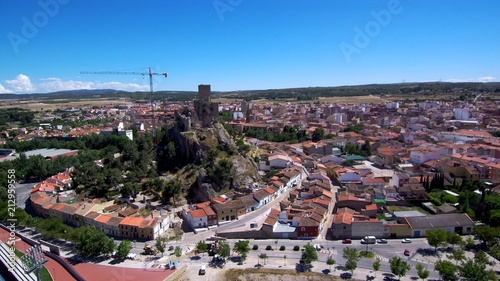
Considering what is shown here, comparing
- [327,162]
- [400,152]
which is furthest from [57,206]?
[400,152]

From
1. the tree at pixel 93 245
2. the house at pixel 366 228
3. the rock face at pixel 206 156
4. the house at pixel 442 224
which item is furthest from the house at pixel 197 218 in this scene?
the house at pixel 442 224

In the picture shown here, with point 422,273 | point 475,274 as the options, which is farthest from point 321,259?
point 475,274

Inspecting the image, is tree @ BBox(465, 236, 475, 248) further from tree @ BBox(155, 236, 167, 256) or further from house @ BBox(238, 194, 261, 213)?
tree @ BBox(155, 236, 167, 256)

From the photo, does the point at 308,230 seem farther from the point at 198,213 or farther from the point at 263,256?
the point at 198,213

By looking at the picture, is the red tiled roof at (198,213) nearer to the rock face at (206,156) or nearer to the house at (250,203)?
the rock face at (206,156)

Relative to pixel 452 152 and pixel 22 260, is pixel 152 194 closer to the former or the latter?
pixel 22 260
